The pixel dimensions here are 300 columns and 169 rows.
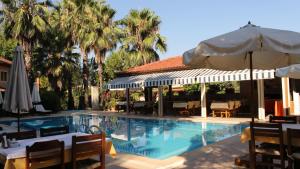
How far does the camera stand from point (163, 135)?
19141mm

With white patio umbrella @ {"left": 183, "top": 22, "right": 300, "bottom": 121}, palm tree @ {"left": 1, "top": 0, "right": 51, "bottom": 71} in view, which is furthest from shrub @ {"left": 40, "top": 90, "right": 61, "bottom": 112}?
white patio umbrella @ {"left": 183, "top": 22, "right": 300, "bottom": 121}

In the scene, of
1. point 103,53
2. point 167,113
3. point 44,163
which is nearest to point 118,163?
point 44,163

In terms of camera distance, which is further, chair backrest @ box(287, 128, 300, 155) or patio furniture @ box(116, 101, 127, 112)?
patio furniture @ box(116, 101, 127, 112)

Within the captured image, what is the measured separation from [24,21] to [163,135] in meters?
23.5

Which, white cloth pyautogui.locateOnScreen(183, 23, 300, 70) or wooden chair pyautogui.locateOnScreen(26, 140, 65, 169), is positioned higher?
white cloth pyautogui.locateOnScreen(183, 23, 300, 70)

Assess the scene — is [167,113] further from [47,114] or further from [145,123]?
[47,114]

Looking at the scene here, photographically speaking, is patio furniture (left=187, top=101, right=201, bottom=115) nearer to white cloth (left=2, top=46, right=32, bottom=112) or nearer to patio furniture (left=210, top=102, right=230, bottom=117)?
patio furniture (left=210, top=102, right=230, bottom=117)

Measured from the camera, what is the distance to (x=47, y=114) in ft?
114

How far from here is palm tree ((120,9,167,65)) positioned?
138 feet

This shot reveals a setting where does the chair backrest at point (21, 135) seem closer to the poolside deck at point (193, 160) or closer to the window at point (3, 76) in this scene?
the poolside deck at point (193, 160)

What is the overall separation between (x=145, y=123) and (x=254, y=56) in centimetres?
1646

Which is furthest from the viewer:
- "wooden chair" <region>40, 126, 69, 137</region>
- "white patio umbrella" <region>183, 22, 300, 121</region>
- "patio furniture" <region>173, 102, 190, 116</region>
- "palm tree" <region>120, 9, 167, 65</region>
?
"palm tree" <region>120, 9, 167, 65</region>

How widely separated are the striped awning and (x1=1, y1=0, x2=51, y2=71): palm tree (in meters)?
10.8

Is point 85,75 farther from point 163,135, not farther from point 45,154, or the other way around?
point 45,154
